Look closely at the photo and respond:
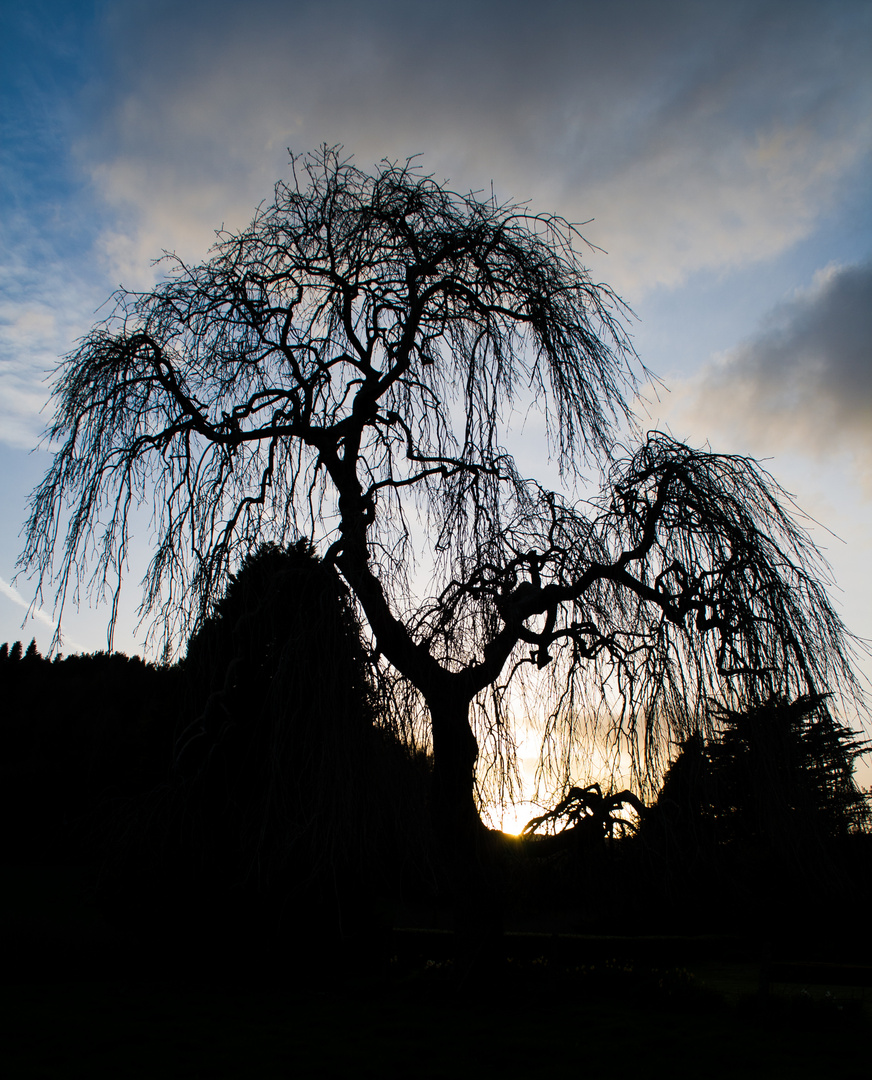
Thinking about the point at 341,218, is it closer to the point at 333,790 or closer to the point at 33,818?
the point at 333,790

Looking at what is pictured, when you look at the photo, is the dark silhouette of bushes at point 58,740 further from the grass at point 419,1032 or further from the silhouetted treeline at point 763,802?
the silhouetted treeline at point 763,802

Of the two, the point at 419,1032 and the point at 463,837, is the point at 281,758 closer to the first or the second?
the point at 463,837

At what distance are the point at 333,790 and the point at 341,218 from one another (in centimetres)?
372

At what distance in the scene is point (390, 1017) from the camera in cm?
680

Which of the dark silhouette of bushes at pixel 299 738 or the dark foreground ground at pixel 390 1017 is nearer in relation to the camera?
the dark silhouette of bushes at pixel 299 738

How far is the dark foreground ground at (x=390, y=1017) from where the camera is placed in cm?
532

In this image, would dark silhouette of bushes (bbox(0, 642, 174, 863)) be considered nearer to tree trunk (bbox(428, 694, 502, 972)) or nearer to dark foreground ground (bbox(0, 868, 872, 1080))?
dark foreground ground (bbox(0, 868, 872, 1080))

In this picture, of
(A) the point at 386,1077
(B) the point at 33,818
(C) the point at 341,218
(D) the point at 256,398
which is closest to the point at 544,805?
(A) the point at 386,1077

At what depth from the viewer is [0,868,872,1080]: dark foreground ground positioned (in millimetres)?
5316

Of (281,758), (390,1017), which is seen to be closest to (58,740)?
(390,1017)

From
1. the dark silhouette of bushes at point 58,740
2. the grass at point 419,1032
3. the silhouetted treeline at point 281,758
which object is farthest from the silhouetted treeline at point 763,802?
the dark silhouette of bushes at point 58,740

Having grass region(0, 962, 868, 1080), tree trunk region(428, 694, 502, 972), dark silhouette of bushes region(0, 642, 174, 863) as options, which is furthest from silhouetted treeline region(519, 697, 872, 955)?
dark silhouette of bushes region(0, 642, 174, 863)

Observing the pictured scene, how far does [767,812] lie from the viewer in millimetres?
3533

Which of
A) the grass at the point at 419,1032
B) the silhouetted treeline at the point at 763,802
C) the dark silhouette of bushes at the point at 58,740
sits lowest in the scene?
the grass at the point at 419,1032
